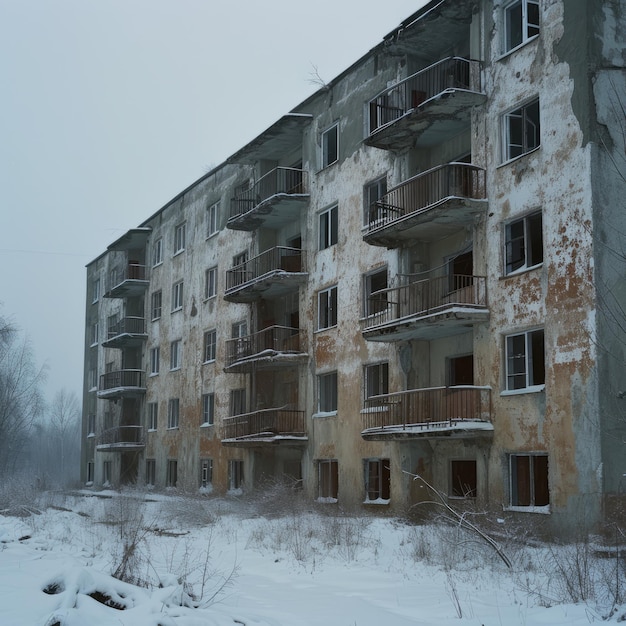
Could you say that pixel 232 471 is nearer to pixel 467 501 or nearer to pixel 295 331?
pixel 295 331

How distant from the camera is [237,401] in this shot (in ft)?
125

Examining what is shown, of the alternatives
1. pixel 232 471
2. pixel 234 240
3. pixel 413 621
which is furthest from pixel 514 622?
pixel 234 240

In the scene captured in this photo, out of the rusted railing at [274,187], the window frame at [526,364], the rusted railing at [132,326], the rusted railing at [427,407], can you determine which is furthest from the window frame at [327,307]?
the rusted railing at [132,326]

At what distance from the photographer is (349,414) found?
29562mm

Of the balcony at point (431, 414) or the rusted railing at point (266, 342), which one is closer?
the balcony at point (431, 414)

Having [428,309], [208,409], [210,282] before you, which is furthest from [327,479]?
[210,282]

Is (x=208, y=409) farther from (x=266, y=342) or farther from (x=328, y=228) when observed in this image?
(x=328, y=228)

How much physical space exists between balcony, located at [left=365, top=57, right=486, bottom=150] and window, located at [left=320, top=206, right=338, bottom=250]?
386cm

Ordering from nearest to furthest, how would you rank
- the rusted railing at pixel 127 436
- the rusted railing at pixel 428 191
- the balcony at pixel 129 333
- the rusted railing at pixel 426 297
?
1. the rusted railing at pixel 426 297
2. the rusted railing at pixel 428 191
3. the rusted railing at pixel 127 436
4. the balcony at pixel 129 333

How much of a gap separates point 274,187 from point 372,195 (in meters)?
7.46

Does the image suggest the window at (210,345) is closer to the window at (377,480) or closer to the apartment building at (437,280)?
the apartment building at (437,280)

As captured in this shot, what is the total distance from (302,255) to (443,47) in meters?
9.49

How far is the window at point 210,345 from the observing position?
135 feet

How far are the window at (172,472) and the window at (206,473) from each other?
3.21m
